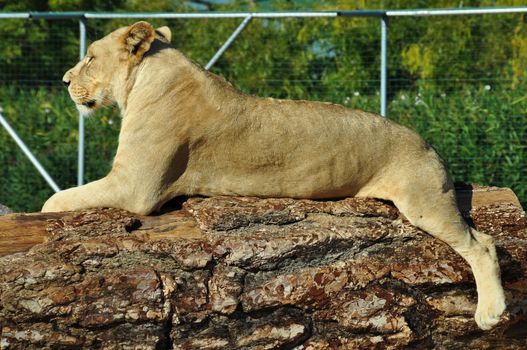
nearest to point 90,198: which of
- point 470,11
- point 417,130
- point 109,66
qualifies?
point 109,66

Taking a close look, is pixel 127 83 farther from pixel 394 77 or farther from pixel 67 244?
pixel 394 77

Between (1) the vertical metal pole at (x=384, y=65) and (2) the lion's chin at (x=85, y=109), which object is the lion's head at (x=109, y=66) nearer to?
(2) the lion's chin at (x=85, y=109)

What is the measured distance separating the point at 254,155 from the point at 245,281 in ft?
2.80

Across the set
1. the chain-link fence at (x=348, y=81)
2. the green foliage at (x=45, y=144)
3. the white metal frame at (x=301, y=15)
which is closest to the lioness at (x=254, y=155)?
the white metal frame at (x=301, y=15)

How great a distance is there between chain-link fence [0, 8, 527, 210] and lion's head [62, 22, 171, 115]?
448cm

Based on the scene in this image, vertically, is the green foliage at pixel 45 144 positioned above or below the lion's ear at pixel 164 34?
below

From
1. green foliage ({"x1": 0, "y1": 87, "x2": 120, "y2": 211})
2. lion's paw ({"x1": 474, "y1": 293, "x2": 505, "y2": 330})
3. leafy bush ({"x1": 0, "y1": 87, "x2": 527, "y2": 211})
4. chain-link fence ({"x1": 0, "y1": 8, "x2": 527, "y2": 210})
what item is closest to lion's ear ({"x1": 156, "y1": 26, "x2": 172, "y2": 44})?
lion's paw ({"x1": 474, "y1": 293, "x2": 505, "y2": 330})

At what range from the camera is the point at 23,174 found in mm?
11805

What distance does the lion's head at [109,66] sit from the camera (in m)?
6.56

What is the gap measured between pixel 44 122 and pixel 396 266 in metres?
7.58

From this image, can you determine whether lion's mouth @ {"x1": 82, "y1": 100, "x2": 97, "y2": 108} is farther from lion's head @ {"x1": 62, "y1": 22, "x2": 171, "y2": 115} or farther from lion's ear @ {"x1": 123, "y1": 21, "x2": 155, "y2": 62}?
lion's ear @ {"x1": 123, "y1": 21, "x2": 155, "y2": 62}

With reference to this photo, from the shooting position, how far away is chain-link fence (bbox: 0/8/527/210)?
11312mm

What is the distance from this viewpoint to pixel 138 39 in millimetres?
6547

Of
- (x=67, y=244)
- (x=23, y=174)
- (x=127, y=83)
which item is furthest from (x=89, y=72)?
(x=23, y=174)
